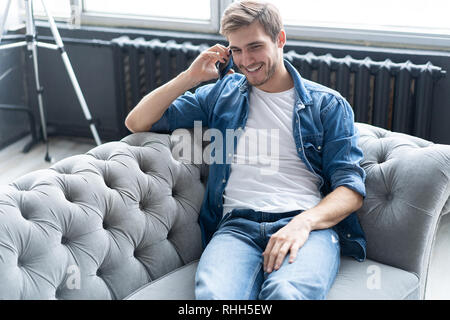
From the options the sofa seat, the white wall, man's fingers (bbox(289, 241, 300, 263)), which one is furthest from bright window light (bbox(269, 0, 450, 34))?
man's fingers (bbox(289, 241, 300, 263))

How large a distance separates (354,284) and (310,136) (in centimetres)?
45

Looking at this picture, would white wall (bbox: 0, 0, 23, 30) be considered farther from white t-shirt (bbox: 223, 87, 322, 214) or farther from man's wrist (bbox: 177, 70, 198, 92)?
white t-shirt (bbox: 223, 87, 322, 214)

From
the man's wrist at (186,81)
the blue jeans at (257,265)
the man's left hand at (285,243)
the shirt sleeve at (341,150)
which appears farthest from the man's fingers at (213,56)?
the man's left hand at (285,243)

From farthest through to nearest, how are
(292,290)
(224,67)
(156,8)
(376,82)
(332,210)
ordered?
(156,8)
(376,82)
(224,67)
(332,210)
(292,290)

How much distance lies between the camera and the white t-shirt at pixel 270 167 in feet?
Answer: 6.15

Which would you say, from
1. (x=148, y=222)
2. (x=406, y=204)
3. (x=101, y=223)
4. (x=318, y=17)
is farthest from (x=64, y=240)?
(x=318, y=17)

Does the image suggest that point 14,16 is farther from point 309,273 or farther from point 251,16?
point 309,273

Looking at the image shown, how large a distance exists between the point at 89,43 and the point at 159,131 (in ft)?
5.25

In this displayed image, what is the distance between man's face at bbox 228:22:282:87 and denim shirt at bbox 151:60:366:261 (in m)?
0.08

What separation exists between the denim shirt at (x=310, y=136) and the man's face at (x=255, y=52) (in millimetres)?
81

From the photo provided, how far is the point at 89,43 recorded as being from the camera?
3516 millimetres

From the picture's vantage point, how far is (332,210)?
1795 mm
